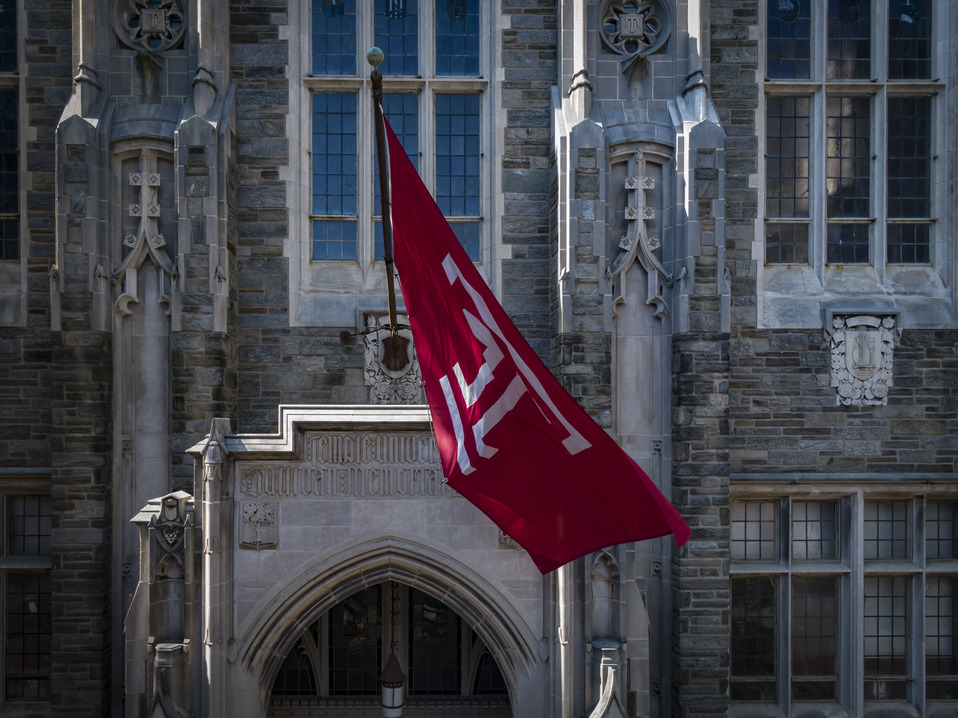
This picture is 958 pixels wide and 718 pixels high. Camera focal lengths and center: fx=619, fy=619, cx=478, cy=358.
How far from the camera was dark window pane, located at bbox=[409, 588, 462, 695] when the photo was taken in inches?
304

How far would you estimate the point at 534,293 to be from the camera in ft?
25.8

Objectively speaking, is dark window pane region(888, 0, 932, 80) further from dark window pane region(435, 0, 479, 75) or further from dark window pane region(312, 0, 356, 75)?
dark window pane region(312, 0, 356, 75)

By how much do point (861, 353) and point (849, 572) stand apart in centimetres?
283

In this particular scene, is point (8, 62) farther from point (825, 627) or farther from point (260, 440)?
point (825, 627)

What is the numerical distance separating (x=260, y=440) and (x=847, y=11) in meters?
9.15

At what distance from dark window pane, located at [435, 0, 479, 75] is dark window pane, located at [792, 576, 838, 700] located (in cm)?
799

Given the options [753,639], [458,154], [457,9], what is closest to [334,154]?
[458,154]

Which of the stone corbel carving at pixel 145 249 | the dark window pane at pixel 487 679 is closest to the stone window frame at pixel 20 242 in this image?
the stone corbel carving at pixel 145 249

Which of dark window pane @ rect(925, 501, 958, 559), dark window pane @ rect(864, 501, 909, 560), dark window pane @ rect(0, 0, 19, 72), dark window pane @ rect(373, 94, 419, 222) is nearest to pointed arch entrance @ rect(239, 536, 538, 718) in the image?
dark window pane @ rect(373, 94, 419, 222)

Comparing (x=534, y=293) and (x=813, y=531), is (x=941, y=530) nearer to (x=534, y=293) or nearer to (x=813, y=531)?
(x=813, y=531)

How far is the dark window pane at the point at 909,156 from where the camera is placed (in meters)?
8.38

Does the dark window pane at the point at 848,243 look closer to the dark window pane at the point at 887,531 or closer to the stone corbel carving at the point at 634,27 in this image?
the dark window pane at the point at 887,531

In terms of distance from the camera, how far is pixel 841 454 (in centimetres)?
800

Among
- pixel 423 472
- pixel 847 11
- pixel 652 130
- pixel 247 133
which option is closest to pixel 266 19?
pixel 247 133
